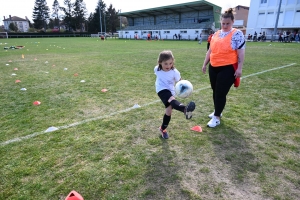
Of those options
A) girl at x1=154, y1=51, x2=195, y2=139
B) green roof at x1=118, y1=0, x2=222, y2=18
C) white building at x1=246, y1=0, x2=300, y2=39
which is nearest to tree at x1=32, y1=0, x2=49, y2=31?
green roof at x1=118, y1=0, x2=222, y2=18

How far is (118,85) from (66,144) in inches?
143

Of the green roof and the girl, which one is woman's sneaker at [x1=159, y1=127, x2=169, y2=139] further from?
the green roof

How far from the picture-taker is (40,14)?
84375 millimetres

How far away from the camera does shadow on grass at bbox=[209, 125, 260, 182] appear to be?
104 inches

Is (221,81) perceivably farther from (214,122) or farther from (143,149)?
(143,149)

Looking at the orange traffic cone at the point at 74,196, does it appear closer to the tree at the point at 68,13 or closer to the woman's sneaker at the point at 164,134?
the woman's sneaker at the point at 164,134

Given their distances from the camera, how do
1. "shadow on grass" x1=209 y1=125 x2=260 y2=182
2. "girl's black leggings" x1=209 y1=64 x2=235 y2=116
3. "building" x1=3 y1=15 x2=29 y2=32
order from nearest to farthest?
"shadow on grass" x1=209 y1=125 x2=260 y2=182 < "girl's black leggings" x1=209 y1=64 x2=235 y2=116 < "building" x1=3 y1=15 x2=29 y2=32

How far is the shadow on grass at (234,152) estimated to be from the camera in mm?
2635

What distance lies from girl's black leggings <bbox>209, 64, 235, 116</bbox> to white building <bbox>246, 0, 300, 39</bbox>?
3964 cm

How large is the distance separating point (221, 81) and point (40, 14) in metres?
98.5

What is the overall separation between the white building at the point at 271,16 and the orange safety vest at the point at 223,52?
39717mm

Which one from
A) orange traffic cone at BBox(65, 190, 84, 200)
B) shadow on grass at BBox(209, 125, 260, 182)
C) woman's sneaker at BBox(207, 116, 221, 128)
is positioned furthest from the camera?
woman's sneaker at BBox(207, 116, 221, 128)

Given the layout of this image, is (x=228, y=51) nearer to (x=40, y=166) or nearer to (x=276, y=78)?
(x=40, y=166)

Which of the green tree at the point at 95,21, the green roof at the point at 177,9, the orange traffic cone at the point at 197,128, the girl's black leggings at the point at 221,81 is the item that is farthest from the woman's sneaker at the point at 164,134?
the green tree at the point at 95,21
